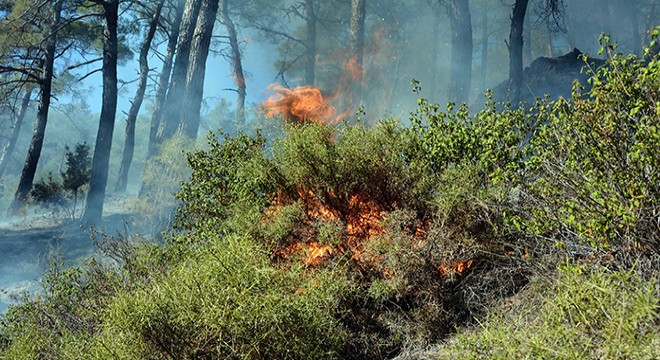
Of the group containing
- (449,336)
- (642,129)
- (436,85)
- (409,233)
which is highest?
(436,85)

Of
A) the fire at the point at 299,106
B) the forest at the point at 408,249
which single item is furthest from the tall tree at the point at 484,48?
the forest at the point at 408,249

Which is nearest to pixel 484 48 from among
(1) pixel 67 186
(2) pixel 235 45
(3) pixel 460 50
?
(2) pixel 235 45


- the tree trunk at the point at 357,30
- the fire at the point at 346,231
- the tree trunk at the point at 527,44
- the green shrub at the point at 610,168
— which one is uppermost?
the tree trunk at the point at 527,44

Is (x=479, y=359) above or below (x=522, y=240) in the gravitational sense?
below

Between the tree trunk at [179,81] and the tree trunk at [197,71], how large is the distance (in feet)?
0.49

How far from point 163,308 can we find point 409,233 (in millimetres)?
2674

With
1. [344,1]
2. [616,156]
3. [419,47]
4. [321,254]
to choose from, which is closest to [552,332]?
[616,156]

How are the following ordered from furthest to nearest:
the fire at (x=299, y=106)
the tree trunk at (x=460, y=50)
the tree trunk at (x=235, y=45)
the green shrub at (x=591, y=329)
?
the tree trunk at (x=235, y=45)
the fire at (x=299, y=106)
the tree trunk at (x=460, y=50)
the green shrub at (x=591, y=329)

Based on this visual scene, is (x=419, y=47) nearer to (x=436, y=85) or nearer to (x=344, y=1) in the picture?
(x=436, y=85)

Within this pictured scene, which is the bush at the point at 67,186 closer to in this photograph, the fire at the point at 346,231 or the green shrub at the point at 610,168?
the fire at the point at 346,231

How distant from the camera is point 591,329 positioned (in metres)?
3.76

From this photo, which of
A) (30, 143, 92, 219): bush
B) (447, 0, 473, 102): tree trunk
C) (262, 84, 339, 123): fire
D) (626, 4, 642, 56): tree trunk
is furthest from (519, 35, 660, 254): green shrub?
(626, 4, 642, 56): tree trunk

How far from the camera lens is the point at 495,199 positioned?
6.07 m

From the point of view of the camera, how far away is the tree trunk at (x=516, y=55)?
1784 cm
